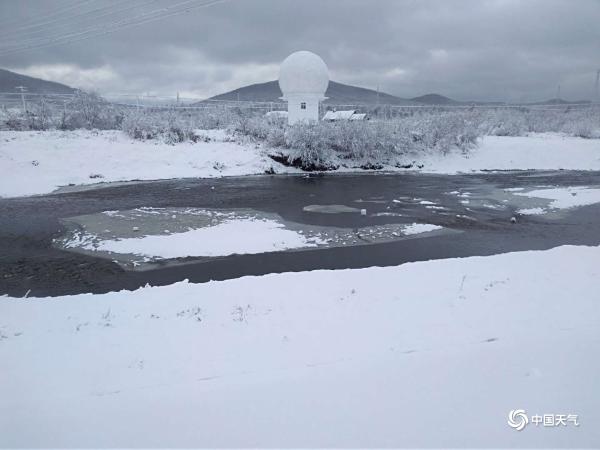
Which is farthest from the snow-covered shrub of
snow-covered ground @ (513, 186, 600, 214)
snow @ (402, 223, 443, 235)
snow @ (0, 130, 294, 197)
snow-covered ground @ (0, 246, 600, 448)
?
snow-covered ground @ (513, 186, 600, 214)

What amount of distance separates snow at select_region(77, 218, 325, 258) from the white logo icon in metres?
8.36

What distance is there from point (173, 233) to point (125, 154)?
16.4m

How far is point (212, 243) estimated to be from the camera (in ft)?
39.8

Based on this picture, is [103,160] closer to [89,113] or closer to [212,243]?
[89,113]

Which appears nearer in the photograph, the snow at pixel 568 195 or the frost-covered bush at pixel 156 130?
the snow at pixel 568 195

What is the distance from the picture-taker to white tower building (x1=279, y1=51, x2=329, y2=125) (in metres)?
38.5

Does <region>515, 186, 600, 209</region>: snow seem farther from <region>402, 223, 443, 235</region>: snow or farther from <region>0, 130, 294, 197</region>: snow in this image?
<region>0, 130, 294, 197</region>: snow

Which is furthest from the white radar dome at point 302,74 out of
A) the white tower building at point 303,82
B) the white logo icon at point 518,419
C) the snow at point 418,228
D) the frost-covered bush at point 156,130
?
the white logo icon at point 518,419

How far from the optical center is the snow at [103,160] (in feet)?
74.8

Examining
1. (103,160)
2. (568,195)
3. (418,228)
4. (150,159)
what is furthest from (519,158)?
(103,160)

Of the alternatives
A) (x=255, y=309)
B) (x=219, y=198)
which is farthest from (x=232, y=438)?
(x=219, y=198)

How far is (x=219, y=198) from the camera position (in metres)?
19.2

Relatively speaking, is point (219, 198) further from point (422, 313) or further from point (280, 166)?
point (422, 313)

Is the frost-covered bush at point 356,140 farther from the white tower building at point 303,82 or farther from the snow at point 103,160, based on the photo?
the white tower building at point 303,82
